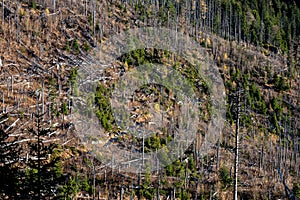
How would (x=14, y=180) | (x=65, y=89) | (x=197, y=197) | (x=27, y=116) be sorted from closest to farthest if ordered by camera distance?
(x=14, y=180)
(x=27, y=116)
(x=197, y=197)
(x=65, y=89)

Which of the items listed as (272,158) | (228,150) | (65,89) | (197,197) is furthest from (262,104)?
(65,89)

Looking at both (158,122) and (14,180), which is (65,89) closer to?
(158,122)

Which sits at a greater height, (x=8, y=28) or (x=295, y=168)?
(x=8, y=28)

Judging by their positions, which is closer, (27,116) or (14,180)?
(14,180)

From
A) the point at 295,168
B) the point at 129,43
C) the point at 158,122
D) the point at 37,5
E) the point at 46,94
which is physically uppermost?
the point at 37,5

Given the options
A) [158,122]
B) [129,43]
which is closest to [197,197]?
[158,122]

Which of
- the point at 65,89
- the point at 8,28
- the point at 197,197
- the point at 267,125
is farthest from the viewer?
the point at 267,125

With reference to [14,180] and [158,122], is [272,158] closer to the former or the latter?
Answer: [158,122]
